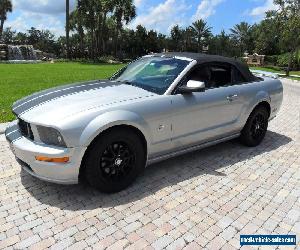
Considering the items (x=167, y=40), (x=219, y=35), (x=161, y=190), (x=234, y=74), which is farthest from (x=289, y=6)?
(x=219, y=35)

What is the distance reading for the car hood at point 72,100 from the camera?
4.02m

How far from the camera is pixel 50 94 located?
4781 mm

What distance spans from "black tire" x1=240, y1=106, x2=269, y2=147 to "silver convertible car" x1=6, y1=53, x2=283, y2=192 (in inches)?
1.3

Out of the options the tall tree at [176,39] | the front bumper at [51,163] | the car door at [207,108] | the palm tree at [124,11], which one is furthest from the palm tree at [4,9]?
the front bumper at [51,163]

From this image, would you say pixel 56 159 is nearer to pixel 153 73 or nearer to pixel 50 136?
pixel 50 136

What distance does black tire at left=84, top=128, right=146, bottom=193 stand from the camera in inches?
157

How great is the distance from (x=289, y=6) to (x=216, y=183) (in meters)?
29.9

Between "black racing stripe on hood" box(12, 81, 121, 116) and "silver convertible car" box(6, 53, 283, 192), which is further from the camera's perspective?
"black racing stripe on hood" box(12, 81, 121, 116)

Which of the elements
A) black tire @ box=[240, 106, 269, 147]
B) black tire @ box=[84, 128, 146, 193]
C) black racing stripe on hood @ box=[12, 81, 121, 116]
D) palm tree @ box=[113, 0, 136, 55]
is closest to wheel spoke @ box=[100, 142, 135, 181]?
black tire @ box=[84, 128, 146, 193]

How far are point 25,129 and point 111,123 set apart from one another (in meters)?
1.10

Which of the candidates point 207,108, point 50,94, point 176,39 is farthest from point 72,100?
point 176,39

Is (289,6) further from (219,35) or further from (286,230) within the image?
(219,35)

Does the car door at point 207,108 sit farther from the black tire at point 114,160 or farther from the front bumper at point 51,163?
the front bumper at point 51,163

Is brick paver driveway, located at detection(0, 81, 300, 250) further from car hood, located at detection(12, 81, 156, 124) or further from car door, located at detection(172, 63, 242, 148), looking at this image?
car hood, located at detection(12, 81, 156, 124)
